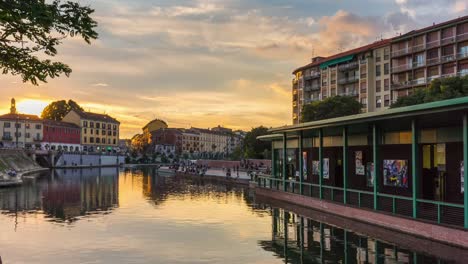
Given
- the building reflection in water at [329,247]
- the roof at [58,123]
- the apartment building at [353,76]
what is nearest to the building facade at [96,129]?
the roof at [58,123]

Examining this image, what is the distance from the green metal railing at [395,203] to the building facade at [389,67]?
50.0 meters

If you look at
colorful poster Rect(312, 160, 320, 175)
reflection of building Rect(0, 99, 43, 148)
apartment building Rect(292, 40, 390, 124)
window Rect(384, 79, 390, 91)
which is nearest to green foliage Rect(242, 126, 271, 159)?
apartment building Rect(292, 40, 390, 124)

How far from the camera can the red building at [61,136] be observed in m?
131

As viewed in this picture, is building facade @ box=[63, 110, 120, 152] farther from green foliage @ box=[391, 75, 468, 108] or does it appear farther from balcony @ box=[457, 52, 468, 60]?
green foliage @ box=[391, 75, 468, 108]

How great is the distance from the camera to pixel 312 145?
38.3 m

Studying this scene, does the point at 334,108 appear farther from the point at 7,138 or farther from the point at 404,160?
the point at 7,138

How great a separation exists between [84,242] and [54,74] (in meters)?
11.2

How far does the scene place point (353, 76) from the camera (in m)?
99.8

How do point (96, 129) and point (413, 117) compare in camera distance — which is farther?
point (96, 129)

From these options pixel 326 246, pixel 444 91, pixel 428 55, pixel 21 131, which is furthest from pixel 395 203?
pixel 21 131

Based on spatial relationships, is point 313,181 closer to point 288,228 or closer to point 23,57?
point 288,228

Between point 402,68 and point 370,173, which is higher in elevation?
point 402,68

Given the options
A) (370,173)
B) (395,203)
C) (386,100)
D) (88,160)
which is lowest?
(395,203)

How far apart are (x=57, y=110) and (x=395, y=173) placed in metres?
148
